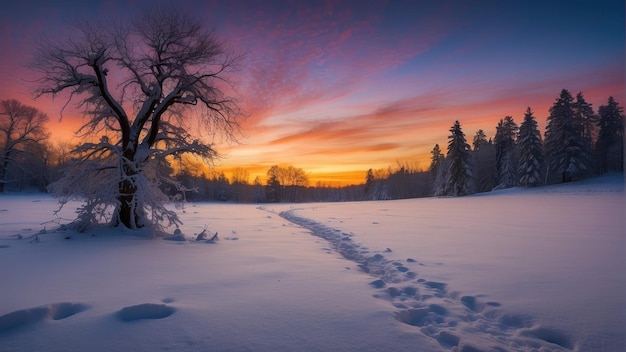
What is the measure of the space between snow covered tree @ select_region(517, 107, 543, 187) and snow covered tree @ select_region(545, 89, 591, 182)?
72.4 inches

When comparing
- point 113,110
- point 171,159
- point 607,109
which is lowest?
point 171,159

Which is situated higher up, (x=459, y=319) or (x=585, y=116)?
(x=585, y=116)

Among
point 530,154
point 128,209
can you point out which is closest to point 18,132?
point 128,209

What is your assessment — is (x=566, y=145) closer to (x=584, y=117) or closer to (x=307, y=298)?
(x=584, y=117)

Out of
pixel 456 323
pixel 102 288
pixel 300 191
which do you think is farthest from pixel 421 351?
pixel 300 191

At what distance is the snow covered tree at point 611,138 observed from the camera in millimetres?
45125

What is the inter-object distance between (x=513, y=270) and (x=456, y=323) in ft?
9.50

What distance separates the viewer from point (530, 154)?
42594mm

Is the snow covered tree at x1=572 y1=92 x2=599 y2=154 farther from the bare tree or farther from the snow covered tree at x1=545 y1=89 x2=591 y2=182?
the bare tree

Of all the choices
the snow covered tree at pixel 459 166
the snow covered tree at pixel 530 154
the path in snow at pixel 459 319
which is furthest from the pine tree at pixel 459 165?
the path in snow at pixel 459 319

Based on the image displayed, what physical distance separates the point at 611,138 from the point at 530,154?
18025 millimetres

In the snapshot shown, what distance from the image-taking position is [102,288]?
4.12 metres

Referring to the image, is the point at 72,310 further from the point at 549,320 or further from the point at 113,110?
the point at 113,110

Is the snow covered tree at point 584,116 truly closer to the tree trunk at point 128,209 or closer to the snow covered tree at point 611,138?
the snow covered tree at point 611,138
